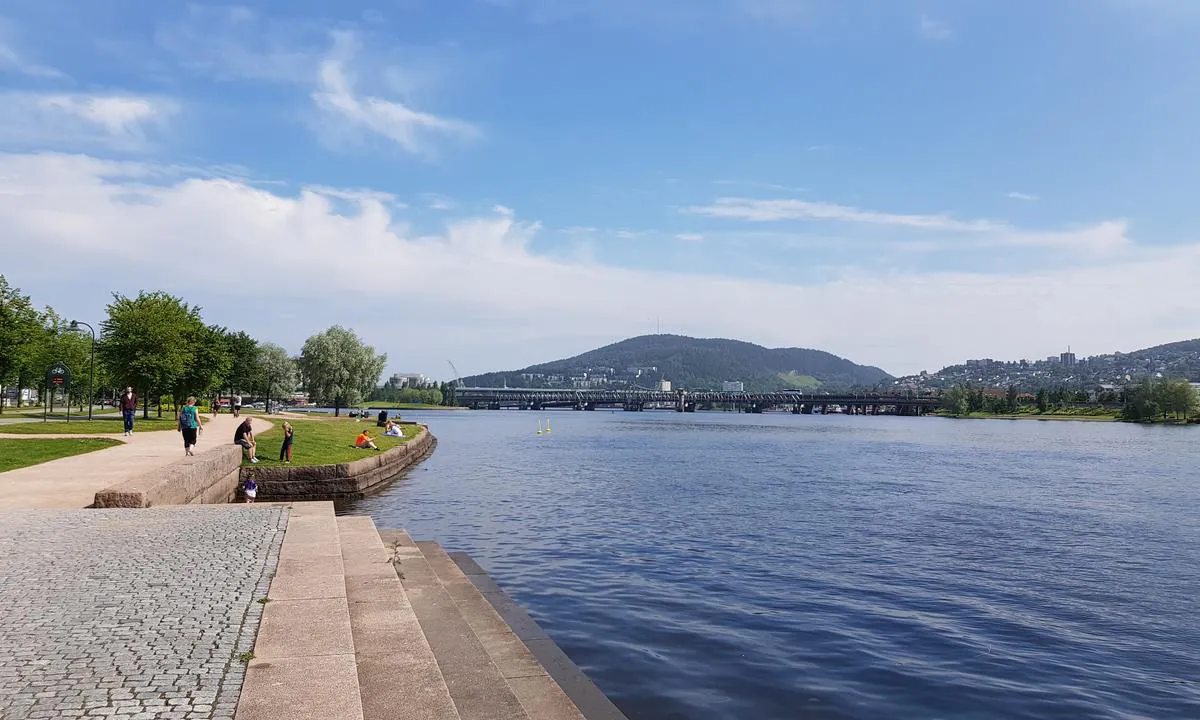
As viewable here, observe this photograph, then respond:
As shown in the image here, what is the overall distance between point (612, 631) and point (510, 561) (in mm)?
6270

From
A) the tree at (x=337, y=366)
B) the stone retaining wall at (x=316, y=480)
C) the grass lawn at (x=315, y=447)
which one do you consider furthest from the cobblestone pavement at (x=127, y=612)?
the tree at (x=337, y=366)

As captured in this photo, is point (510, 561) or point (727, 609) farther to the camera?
point (510, 561)

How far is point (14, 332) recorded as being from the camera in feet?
176

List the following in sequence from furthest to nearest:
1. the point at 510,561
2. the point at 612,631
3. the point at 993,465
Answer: the point at 993,465, the point at 510,561, the point at 612,631

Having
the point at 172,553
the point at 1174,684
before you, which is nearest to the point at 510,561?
the point at 172,553

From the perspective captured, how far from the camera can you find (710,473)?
46.6m

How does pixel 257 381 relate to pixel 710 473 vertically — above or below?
above

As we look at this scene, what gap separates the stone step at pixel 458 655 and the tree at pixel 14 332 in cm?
5137

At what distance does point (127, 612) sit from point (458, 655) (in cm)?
382

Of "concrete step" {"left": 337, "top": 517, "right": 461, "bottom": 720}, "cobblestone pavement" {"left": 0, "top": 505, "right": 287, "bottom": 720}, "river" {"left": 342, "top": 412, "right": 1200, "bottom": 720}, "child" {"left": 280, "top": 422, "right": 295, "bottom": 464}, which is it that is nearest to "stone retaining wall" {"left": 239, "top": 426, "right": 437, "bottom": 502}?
"child" {"left": 280, "top": 422, "right": 295, "bottom": 464}

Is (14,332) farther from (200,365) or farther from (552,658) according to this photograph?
(552,658)

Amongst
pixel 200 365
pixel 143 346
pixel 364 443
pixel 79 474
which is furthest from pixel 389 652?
pixel 200 365

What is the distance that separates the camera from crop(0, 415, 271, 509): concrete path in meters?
18.5

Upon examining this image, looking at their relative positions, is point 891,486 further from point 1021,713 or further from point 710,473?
point 1021,713
